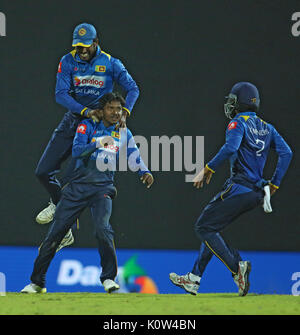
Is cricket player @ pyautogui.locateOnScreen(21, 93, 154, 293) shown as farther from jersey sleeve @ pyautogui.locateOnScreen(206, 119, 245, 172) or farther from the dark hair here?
jersey sleeve @ pyautogui.locateOnScreen(206, 119, 245, 172)

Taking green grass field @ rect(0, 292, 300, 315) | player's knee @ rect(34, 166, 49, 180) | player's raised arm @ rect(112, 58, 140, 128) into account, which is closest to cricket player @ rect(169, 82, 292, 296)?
green grass field @ rect(0, 292, 300, 315)

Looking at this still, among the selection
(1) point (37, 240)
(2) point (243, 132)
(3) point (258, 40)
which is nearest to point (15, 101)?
(1) point (37, 240)

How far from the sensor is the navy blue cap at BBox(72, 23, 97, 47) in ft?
16.9

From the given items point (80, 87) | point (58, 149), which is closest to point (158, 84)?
point (80, 87)

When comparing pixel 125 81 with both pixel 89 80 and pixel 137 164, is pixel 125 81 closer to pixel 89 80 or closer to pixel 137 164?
pixel 89 80

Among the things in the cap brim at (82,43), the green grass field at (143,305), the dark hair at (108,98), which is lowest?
the green grass field at (143,305)

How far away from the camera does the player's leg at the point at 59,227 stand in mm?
5070

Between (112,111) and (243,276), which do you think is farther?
(112,111)

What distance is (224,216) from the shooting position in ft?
15.9

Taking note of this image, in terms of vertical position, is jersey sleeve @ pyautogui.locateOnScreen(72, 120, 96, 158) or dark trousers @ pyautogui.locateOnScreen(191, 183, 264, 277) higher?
jersey sleeve @ pyautogui.locateOnScreen(72, 120, 96, 158)

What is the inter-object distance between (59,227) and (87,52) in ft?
4.69

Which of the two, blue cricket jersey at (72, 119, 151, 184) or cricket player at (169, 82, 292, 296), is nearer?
cricket player at (169, 82, 292, 296)

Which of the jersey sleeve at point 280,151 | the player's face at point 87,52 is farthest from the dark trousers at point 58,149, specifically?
the jersey sleeve at point 280,151

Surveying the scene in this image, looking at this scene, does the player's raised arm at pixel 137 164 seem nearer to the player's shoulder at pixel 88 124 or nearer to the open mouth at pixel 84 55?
the player's shoulder at pixel 88 124
